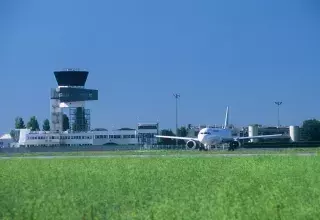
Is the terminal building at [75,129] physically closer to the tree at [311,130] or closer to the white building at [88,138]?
the white building at [88,138]

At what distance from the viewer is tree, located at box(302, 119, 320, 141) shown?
153 m

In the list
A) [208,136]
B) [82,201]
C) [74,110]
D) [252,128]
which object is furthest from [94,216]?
[74,110]

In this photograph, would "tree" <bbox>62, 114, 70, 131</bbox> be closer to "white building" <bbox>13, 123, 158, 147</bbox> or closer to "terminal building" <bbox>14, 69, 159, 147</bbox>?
"terminal building" <bbox>14, 69, 159, 147</bbox>

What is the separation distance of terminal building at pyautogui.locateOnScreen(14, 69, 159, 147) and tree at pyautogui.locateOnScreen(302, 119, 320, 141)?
39.0 metres

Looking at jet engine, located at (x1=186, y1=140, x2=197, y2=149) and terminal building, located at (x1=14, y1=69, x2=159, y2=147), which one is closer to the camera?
jet engine, located at (x1=186, y1=140, x2=197, y2=149)

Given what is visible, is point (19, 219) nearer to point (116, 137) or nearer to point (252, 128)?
point (252, 128)

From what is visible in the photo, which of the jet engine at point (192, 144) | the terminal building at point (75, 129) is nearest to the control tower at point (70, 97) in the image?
the terminal building at point (75, 129)

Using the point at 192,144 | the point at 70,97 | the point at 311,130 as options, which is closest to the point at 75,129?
the point at 70,97

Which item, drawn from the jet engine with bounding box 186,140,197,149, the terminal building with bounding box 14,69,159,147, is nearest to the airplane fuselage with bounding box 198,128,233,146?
the jet engine with bounding box 186,140,197,149

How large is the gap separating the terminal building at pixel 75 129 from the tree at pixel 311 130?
128ft

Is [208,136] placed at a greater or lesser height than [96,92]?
lesser

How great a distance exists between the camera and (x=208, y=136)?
80562 millimetres

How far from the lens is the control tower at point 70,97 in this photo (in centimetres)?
17544

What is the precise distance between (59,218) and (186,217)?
2.01m
